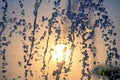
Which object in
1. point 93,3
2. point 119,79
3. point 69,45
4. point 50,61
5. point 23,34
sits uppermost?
point 93,3

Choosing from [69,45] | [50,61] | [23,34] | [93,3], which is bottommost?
[50,61]

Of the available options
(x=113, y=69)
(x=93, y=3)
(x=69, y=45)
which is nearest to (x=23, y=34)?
(x=69, y=45)

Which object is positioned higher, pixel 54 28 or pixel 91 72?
pixel 54 28

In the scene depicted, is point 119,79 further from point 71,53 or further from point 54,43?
point 54,43

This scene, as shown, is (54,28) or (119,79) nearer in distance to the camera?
(119,79)

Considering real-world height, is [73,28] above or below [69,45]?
above

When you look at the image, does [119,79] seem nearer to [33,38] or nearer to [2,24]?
[33,38]

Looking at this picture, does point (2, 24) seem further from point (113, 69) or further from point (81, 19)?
point (113, 69)

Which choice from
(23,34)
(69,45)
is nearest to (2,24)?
(23,34)

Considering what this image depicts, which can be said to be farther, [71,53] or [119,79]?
[71,53]
